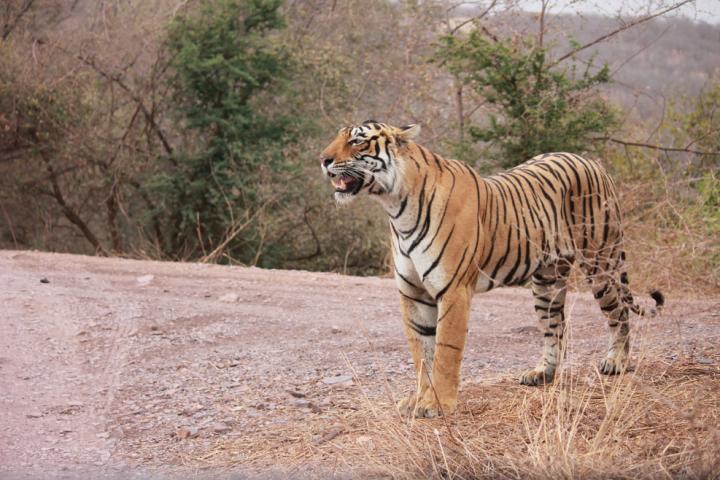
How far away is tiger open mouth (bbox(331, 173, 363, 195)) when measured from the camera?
477 cm

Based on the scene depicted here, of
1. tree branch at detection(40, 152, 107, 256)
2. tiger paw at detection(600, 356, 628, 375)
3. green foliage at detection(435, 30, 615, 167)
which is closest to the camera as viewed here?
tiger paw at detection(600, 356, 628, 375)

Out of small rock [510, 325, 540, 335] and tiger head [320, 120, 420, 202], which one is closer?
tiger head [320, 120, 420, 202]

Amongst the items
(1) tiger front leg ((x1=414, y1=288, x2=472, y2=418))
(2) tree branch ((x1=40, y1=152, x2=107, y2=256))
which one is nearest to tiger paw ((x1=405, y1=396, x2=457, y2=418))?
(1) tiger front leg ((x1=414, y1=288, x2=472, y2=418))

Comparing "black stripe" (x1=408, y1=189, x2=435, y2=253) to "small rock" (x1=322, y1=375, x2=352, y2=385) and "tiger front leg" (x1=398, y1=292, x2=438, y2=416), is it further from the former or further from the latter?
"small rock" (x1=322, y1=375, x2=352, y2=385)

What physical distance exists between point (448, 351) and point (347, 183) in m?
0.99

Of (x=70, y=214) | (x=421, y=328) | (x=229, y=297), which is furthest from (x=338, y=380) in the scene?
(x=70, y=214)

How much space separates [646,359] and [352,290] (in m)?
3.62

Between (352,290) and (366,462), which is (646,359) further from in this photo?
(352,290)

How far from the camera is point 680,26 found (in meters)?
12.4

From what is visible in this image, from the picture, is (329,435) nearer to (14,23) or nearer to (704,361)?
(704,361)

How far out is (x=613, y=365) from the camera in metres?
5.58

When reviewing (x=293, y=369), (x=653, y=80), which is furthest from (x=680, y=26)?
(x=293, y=369)

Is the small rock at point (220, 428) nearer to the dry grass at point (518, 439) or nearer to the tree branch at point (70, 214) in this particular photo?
the dry grass at point (518, 439)

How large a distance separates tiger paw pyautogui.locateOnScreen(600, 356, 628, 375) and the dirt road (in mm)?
183
